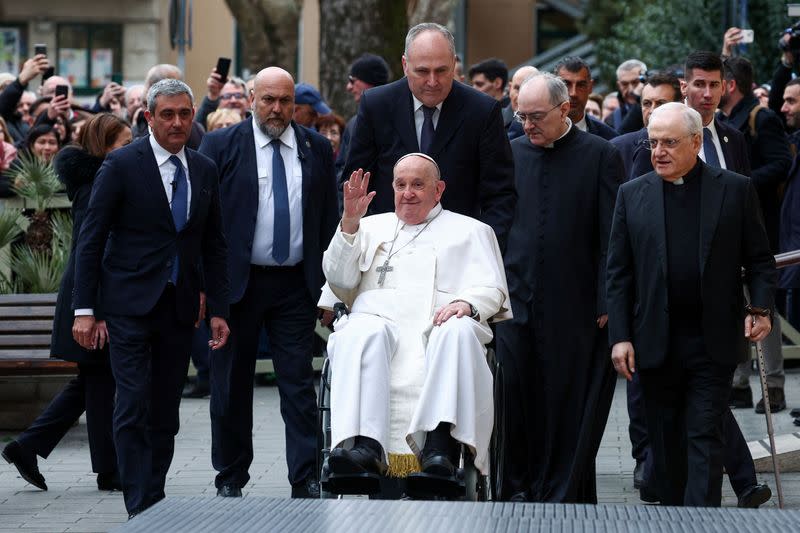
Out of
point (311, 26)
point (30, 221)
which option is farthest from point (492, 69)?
point (311, 26)

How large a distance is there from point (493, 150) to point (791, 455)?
8.90 ft

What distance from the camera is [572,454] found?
8586 mm

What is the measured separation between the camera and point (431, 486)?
7.25 meters

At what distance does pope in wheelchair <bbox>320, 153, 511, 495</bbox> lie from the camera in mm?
7355

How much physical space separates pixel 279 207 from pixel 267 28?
16217mm

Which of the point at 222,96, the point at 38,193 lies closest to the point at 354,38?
the point at 222,96

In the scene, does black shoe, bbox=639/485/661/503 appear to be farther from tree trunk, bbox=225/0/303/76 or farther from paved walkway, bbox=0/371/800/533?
tree trunk, bbox=225/0/303/76

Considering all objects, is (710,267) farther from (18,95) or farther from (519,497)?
(18,95)

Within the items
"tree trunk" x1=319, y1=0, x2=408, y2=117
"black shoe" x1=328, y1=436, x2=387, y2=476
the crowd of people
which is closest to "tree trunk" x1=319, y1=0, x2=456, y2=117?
"tree trunk" x1=319, y1=0, x2=408, y2=117

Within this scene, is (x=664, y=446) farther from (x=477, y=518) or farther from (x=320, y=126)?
(x=320, y=126)

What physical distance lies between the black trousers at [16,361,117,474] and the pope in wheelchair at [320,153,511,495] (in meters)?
2.07

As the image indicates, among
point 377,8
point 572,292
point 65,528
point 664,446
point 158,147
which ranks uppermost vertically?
point 377,8

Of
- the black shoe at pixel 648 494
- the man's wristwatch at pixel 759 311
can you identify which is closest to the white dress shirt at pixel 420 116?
the man's wristwatch at pixel 759 311

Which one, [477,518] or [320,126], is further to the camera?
[320,126]
